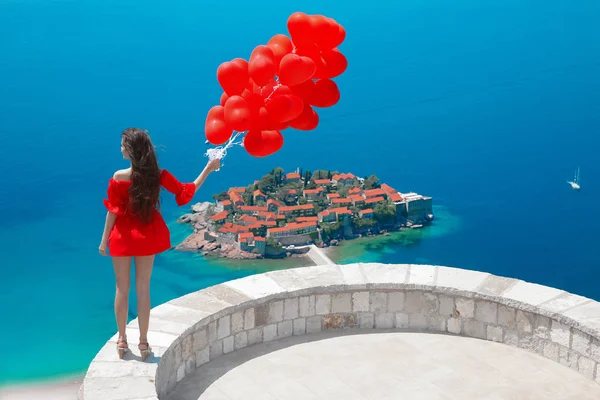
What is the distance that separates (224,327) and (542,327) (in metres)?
1.78

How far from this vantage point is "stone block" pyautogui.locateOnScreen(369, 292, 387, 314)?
4.84m

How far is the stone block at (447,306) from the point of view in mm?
4762

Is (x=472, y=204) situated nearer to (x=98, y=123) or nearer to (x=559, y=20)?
(x=559, y=20)

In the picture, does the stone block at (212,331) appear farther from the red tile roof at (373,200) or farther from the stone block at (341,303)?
the red tile roof at (373,200)

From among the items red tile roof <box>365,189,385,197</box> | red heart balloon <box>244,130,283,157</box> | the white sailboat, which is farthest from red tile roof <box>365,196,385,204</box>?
red heart balloon <box>244,130,283,157</box>

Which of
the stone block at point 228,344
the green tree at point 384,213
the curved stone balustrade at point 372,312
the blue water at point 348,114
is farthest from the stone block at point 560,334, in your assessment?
the blue water at point 348,114

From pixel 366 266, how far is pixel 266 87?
1520mm

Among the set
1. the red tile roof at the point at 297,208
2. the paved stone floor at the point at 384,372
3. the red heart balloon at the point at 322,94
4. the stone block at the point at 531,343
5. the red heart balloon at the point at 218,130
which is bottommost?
the red tile roof at the point at 297,208

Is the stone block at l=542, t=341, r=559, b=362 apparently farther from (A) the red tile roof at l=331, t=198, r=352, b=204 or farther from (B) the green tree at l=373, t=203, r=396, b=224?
(B) the green tree at l=373, t=203, r=396, b=224

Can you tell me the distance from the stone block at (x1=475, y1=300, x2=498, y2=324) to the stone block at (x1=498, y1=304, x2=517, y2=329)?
24 mm

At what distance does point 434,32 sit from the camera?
186 ft

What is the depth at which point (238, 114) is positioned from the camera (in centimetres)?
402

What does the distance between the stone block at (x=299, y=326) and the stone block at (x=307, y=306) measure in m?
0.04

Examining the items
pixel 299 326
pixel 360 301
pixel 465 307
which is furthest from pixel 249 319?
pixel 465 307
